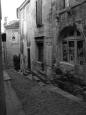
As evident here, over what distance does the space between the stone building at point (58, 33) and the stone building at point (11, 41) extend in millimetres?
12376

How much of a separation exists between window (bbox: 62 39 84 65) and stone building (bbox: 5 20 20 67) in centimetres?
1776

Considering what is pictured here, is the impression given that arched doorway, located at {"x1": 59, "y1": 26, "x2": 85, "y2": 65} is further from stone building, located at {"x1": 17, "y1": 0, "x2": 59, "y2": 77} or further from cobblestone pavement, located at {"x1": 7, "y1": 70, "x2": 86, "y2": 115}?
cobblestone pavement, located at {"x1": 7, "y1": 70, "x2": 86, "y2": 115}

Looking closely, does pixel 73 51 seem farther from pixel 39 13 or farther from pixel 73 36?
pixel 39 13

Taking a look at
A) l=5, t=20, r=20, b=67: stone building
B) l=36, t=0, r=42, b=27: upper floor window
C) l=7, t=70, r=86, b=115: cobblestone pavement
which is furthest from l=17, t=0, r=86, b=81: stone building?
l=5, t=20, r=20, b=67: stone building

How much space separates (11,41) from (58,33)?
17.8m

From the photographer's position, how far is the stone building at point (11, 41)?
26906mm

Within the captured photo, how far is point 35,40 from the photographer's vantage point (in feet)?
46.6

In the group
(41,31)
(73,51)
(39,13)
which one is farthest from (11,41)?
(73,51)

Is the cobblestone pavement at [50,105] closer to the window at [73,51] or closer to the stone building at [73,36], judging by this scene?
Answer: the stone building at [73,36]

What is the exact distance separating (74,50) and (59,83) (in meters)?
1.88

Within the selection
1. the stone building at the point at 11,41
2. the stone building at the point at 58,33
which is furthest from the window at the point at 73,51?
the stone building at the point at 11,41

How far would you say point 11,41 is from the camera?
88.9 feet

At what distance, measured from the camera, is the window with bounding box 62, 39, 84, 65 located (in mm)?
8438

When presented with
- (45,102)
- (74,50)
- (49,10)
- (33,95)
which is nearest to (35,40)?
(49,10)
